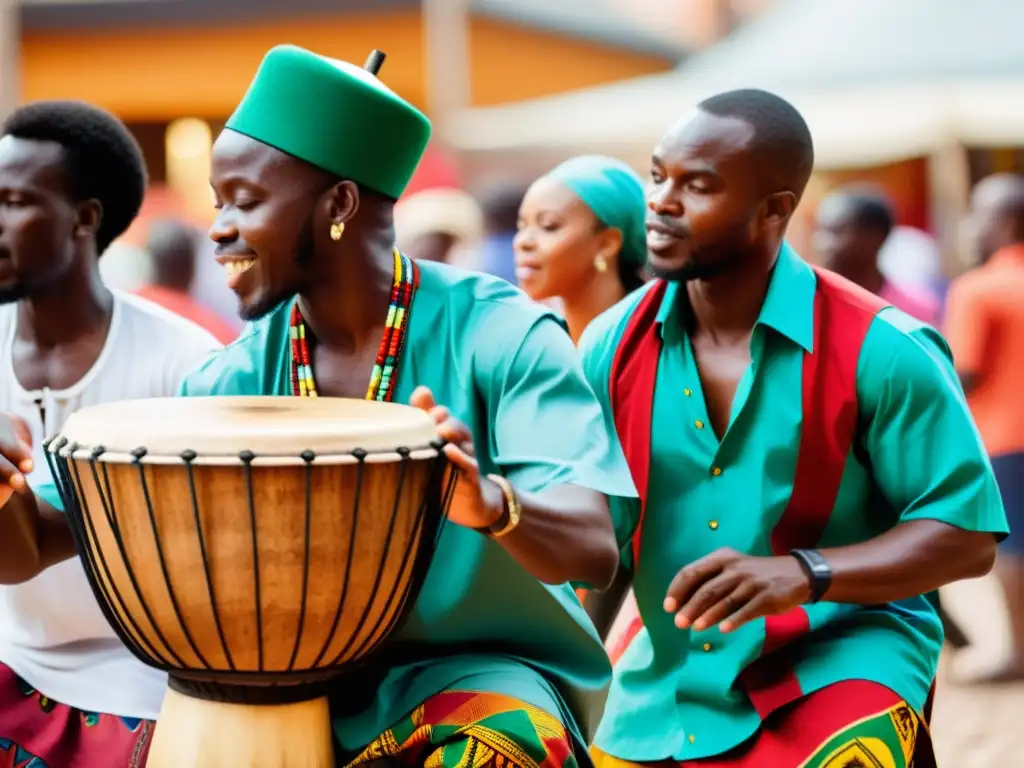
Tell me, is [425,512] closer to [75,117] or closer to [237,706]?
[237,706]

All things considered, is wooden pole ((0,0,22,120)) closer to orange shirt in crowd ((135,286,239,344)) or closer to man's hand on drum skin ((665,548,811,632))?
orange shirt in crowd ((135,286,239,344))

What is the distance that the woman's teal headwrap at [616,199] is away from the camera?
5242 millimetres

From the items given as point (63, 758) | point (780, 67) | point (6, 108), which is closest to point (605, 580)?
point (63, 758)

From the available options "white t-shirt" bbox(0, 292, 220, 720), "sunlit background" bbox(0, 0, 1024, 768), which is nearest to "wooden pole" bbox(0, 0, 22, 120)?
"sunlit background" bbox(0, 0, 1024, 768)

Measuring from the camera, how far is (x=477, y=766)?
2814 mm

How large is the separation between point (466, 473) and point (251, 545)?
1.13 ft

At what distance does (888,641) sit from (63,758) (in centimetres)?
160

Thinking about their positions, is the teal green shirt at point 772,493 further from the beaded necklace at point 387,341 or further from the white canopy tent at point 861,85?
the white canopy tent at point 861,85

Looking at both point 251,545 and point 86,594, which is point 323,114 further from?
point 86,594

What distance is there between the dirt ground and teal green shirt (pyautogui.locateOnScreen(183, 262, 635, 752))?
10.2 feet

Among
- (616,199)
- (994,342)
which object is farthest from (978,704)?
(616,199)

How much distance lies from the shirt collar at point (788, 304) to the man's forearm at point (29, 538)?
1.23 meters

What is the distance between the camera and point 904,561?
3131 mm

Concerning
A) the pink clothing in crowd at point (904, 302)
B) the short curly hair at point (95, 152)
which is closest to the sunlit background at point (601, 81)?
the pink clothing in crowd at point (904, 302)
